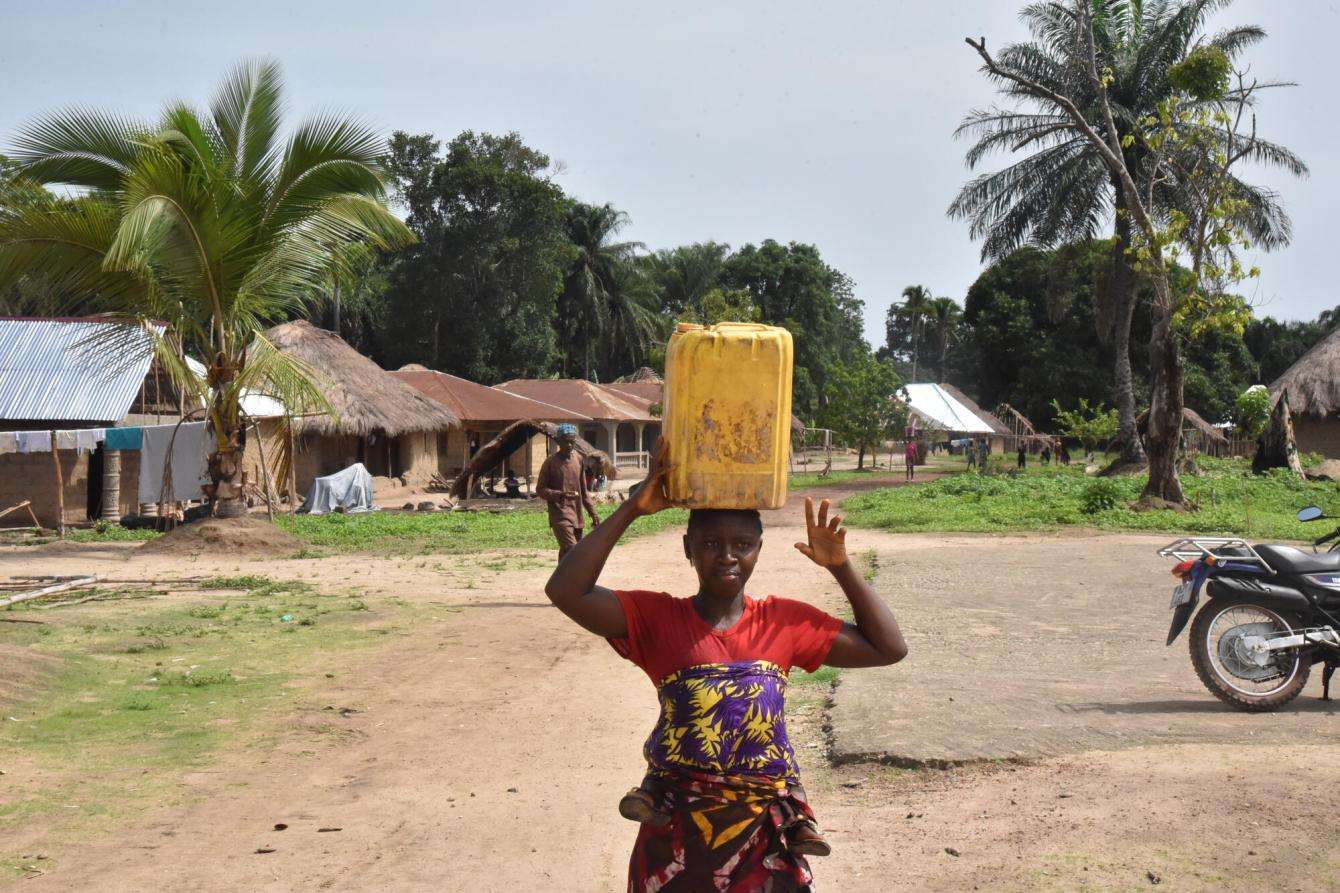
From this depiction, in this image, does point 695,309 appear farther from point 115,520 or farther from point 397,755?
point 397,755

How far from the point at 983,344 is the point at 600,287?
17.8m

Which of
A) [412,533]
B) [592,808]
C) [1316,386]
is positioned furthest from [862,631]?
[1316,386]

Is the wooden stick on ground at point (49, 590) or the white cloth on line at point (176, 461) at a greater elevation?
the white cloth on line at point (176, 461)

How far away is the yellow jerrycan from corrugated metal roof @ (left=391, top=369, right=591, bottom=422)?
30.3 m

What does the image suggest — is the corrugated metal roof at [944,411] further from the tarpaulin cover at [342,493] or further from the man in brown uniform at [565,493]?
the man in brown uniform at [565,493]

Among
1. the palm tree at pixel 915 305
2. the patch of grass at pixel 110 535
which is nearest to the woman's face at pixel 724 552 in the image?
the patch of grass at pixel 110 535

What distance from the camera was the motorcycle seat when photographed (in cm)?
689

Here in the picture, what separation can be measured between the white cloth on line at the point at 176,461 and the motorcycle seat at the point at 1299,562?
710 inches

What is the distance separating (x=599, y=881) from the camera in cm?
458

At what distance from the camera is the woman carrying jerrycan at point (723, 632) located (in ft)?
8.86

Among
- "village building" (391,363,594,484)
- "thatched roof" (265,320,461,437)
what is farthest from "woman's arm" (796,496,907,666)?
"village building" (391,363,594,484)

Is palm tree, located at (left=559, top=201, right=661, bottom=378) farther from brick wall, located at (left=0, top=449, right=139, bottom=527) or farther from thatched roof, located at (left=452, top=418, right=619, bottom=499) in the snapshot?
brick wall, located at (left=0, top=449, right=139, bottom=527)

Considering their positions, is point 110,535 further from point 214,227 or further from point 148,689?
point 148,689

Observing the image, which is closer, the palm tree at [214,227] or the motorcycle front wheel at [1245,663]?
the motorcycle front wheel at [1245,663]
